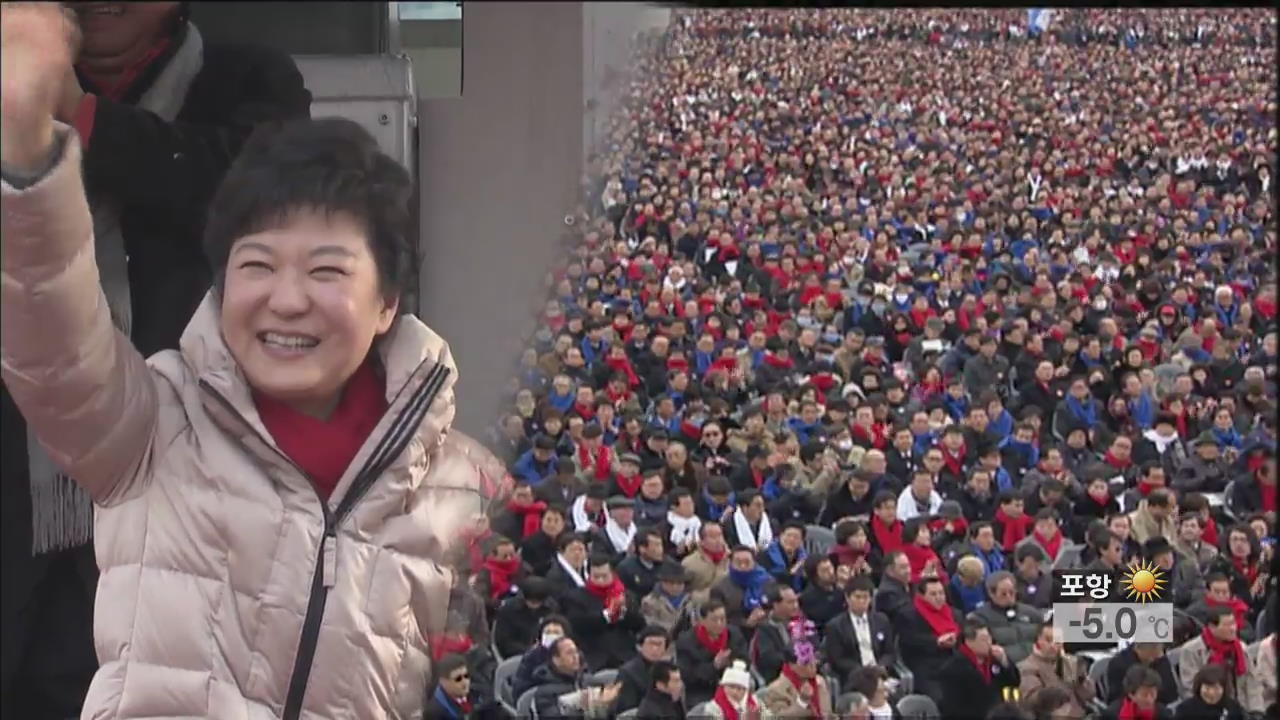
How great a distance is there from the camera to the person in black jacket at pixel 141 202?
1616 mm

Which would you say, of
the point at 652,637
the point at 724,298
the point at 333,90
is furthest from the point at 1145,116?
the point at 333,90

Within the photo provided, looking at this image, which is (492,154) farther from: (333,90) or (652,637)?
(652,637)

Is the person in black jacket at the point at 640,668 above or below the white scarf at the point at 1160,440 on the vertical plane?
below

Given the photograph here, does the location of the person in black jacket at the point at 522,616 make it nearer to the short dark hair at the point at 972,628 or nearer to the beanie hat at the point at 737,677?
the beanie hat at the point at 737,677

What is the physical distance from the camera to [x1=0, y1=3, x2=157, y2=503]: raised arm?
4.59ft

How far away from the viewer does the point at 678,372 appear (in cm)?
264

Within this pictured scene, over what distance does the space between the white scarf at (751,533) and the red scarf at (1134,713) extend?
694 millimetres

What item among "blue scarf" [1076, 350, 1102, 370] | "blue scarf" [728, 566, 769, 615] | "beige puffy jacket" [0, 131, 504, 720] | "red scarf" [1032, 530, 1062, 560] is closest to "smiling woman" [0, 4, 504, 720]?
"beige puffy jacket" [0, 131, 504, 720]

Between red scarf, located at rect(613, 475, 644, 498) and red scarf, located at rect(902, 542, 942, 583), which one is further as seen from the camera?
red scarf, located at rect(902, 542, 942, 583)

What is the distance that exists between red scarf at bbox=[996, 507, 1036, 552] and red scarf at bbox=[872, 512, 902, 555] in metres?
0.19

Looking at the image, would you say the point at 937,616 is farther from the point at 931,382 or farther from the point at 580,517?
the point at 580,517
